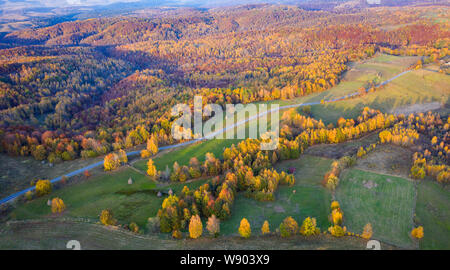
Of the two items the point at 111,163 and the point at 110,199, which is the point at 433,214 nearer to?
the point at 110,199

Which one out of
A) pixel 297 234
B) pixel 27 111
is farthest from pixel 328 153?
pixel 27 111

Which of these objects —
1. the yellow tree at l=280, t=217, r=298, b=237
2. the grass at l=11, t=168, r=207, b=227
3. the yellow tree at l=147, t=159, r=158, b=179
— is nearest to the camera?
the yellow tree at l=280, t=217, r=298, b=237

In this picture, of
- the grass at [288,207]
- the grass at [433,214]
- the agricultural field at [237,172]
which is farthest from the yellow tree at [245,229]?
the grass at [433,214]

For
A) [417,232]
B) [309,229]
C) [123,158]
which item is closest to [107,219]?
[123,158]

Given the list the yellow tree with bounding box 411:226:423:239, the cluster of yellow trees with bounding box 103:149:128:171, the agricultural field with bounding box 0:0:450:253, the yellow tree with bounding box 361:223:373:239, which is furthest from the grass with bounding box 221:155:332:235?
the cluster of yellow trees with bounding box 103:149:128:171

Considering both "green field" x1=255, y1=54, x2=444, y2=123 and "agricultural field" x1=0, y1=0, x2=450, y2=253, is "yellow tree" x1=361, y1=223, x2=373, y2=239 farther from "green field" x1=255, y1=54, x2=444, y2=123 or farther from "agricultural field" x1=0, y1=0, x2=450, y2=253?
"green field" x1=255, y1=54, x2=444, y2=123
